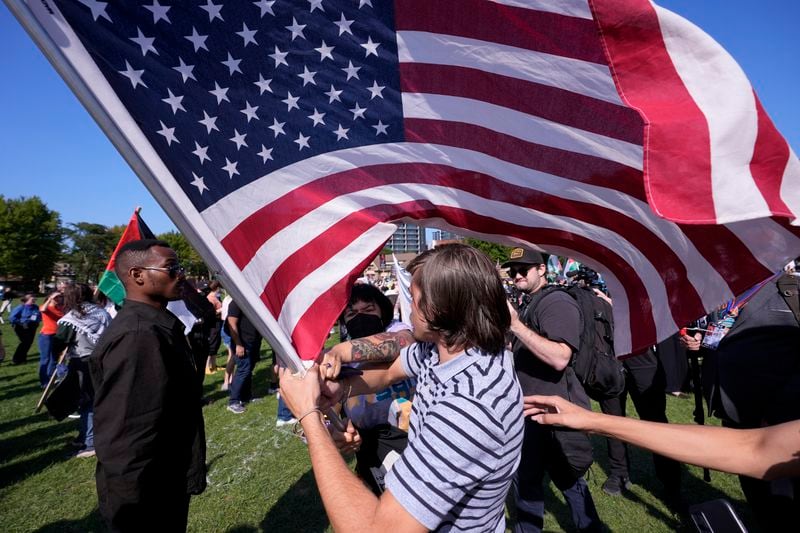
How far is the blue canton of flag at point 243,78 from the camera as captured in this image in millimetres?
1443

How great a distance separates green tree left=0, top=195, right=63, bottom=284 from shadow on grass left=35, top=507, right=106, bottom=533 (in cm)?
8863

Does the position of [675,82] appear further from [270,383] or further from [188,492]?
[270,383]

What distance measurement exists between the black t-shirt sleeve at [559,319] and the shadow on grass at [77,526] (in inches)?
196

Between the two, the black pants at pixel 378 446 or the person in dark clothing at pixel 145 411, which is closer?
the person in dark clothing at pixel 145 411

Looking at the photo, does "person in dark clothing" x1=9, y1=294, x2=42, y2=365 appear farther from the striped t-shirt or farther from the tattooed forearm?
the striped t-shirt

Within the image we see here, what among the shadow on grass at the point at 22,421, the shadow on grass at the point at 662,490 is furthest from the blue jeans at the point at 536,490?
the shadow on grass at the point at 22,421

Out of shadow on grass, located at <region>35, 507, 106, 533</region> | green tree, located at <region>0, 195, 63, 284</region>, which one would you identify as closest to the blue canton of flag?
shadow on grass, located at <region>35, 507, 106, 533</region>

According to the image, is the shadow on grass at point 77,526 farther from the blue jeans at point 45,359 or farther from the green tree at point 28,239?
the green tree at point 28,239

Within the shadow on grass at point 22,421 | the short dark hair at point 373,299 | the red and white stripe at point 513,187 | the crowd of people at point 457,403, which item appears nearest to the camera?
the crowd of people at point 457,403

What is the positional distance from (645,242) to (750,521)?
3.88 m

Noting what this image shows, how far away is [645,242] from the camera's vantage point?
208cm

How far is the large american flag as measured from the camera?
125cm

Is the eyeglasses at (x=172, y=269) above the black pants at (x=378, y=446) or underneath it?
above

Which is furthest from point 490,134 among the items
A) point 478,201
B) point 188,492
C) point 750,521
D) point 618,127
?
point 750,521
